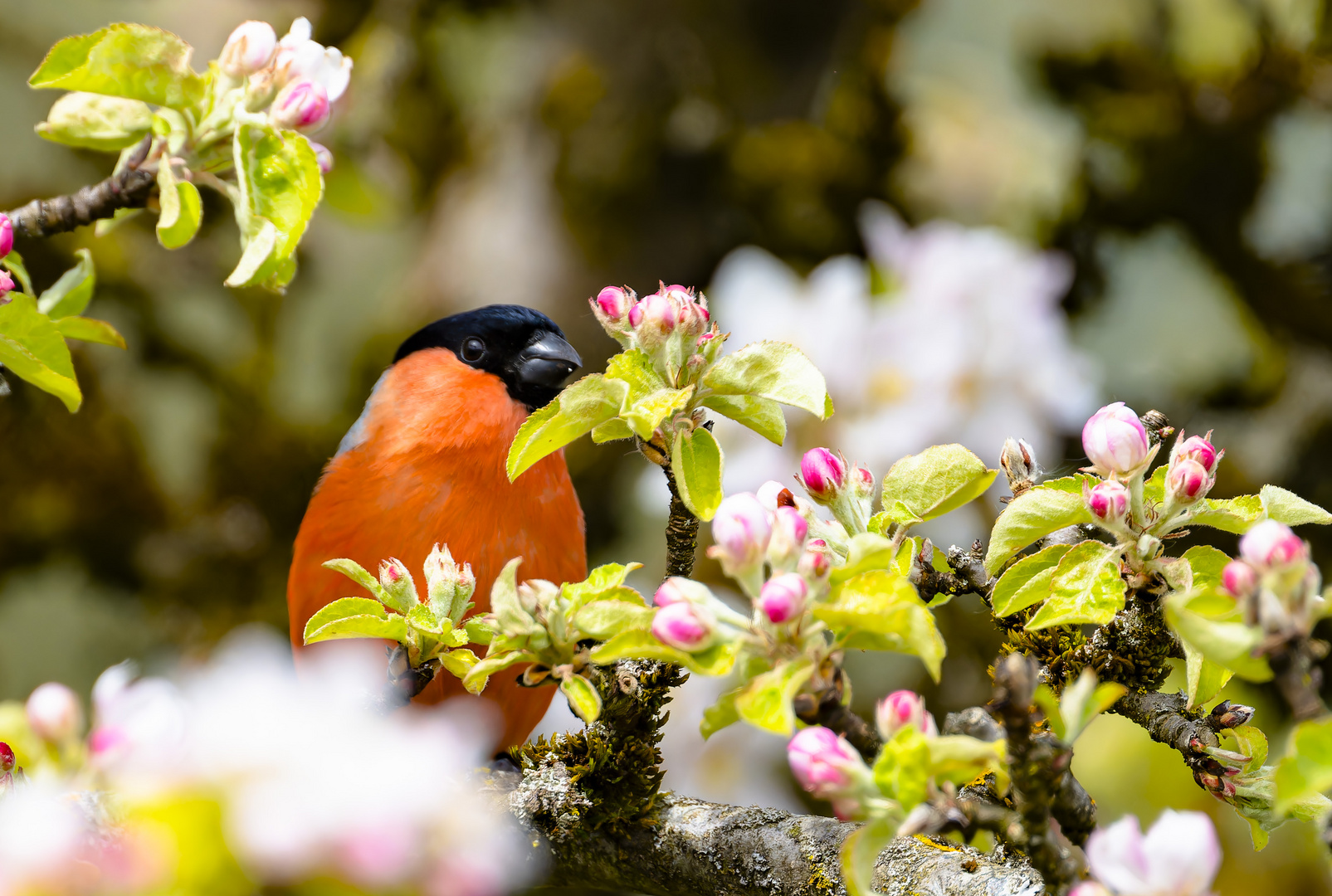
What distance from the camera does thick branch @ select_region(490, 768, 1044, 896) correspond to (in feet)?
2.23

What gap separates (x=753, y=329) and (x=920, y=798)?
1171 millimetres

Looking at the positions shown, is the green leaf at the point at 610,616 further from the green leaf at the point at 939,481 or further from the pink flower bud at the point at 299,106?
the pink flower bud at the point at 299,106

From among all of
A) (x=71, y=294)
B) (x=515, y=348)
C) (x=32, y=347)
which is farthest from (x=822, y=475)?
(x=515, y=348)

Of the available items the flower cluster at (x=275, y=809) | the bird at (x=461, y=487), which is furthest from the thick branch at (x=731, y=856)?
the flower cluster at (x=275, y=809)

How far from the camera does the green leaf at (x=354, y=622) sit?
0.61 metres

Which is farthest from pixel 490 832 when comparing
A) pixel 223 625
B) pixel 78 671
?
pixel 78 671

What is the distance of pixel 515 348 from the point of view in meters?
1.27

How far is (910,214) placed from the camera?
2217 millimetres

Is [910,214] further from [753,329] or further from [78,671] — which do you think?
[78,671]

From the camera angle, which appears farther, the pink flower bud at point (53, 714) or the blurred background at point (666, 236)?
the blurred background at point (666, 236)

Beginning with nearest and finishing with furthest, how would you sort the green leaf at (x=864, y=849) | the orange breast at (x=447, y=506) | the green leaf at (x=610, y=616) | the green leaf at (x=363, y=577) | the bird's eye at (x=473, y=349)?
the green leaf at (x=864, y=849) < the green leaf at (x=610, y=616) < the green leaf at (x=363, y=577) < the orange breast at (x=447, y=506) < the bird's eye at (x=473, y=349)

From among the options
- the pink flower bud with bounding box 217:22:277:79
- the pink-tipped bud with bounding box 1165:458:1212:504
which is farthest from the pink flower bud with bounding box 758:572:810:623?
the pink flower bud with bounding box 217:22:277:79

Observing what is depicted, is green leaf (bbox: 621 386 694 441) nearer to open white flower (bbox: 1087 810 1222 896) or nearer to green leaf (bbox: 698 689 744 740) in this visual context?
green leaf (bbox: 698 689 744 740)

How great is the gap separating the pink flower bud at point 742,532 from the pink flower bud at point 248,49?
0.46 meters
